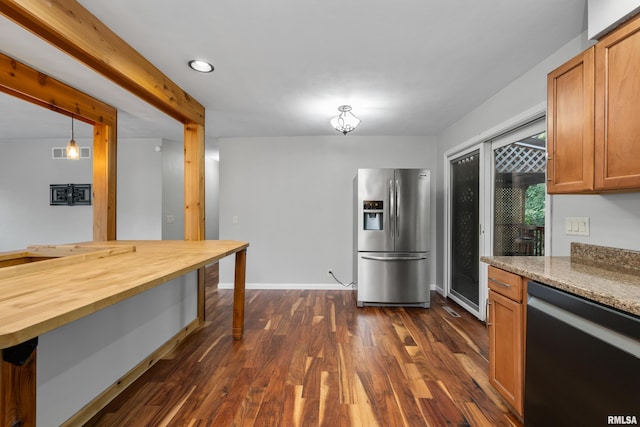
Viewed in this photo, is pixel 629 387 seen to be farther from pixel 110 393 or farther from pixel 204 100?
pixel 204 100

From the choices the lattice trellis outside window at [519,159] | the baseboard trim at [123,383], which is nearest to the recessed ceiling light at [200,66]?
the baseboard trim at [123,383]

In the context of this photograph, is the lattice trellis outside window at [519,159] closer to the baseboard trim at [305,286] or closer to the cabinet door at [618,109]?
the cabinet door at [618,109]

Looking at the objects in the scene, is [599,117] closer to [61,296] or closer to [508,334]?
[508,334]

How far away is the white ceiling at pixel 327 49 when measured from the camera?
1.66 m

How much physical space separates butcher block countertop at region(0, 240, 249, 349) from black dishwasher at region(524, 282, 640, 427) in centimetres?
174

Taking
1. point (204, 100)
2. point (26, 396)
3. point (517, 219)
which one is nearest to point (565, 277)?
point (517, 219)

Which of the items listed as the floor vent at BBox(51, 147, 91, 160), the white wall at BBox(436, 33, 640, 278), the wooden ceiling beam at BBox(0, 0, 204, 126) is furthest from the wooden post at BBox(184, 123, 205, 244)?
the white wall at BBox(436, 33, 640, 278)

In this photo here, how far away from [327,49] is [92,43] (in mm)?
1418

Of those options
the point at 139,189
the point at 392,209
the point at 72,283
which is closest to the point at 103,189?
the point at 139,189

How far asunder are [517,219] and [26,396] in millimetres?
3321

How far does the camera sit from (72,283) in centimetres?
115

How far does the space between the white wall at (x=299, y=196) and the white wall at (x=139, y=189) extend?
3.38 ft

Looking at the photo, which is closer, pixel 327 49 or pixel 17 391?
pixel 17 391

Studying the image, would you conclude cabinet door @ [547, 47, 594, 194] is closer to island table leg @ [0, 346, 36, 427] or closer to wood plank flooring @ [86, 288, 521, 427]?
wood plank flooring @ [86, 288, 521, 427]
